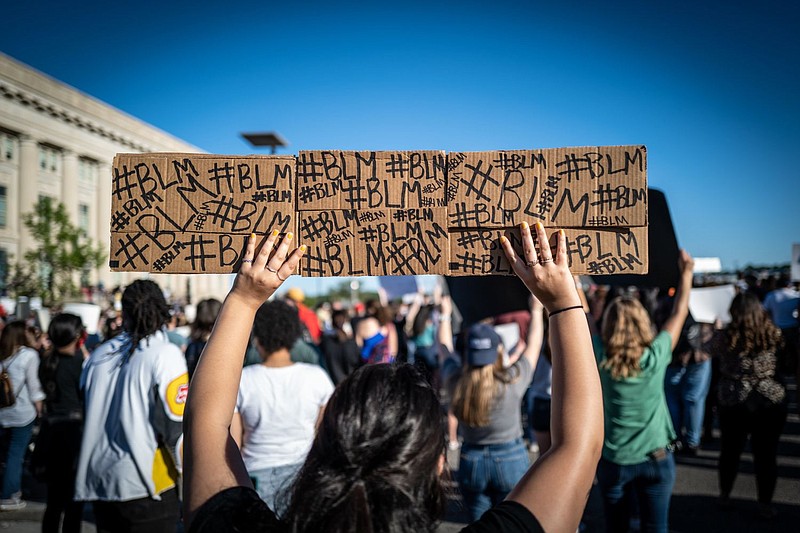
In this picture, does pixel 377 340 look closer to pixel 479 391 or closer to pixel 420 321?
pixel 420 321

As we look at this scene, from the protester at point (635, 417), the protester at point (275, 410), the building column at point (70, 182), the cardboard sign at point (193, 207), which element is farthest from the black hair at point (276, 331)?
the building column at point (70, 182)

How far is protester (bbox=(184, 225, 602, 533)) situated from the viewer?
45.7 inches

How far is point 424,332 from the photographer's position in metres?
9.98

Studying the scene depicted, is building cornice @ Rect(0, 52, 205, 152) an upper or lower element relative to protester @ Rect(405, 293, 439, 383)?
upper

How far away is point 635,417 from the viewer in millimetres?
3656

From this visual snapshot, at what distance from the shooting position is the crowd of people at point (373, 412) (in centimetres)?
122

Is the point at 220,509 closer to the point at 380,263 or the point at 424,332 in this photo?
the point at 380,263

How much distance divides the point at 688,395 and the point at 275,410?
5.82 meters

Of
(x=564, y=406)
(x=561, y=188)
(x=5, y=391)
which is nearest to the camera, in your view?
(x=564, y=406)

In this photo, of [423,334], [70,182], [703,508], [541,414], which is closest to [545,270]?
[541,414]

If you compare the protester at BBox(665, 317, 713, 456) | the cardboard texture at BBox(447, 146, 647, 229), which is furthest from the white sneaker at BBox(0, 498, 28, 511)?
the protester at BBox(665, 317, 713, 456)

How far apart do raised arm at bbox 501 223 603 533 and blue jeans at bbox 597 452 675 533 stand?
8.52 ft

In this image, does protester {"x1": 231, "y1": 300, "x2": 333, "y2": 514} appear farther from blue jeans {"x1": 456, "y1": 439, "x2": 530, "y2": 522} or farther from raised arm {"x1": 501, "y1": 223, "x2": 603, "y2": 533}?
raised arm {"x1": 501, "y1": 223, "x2": 603, "y2": 533}

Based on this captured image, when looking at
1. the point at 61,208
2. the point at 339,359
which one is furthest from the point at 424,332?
the point at 61,208
